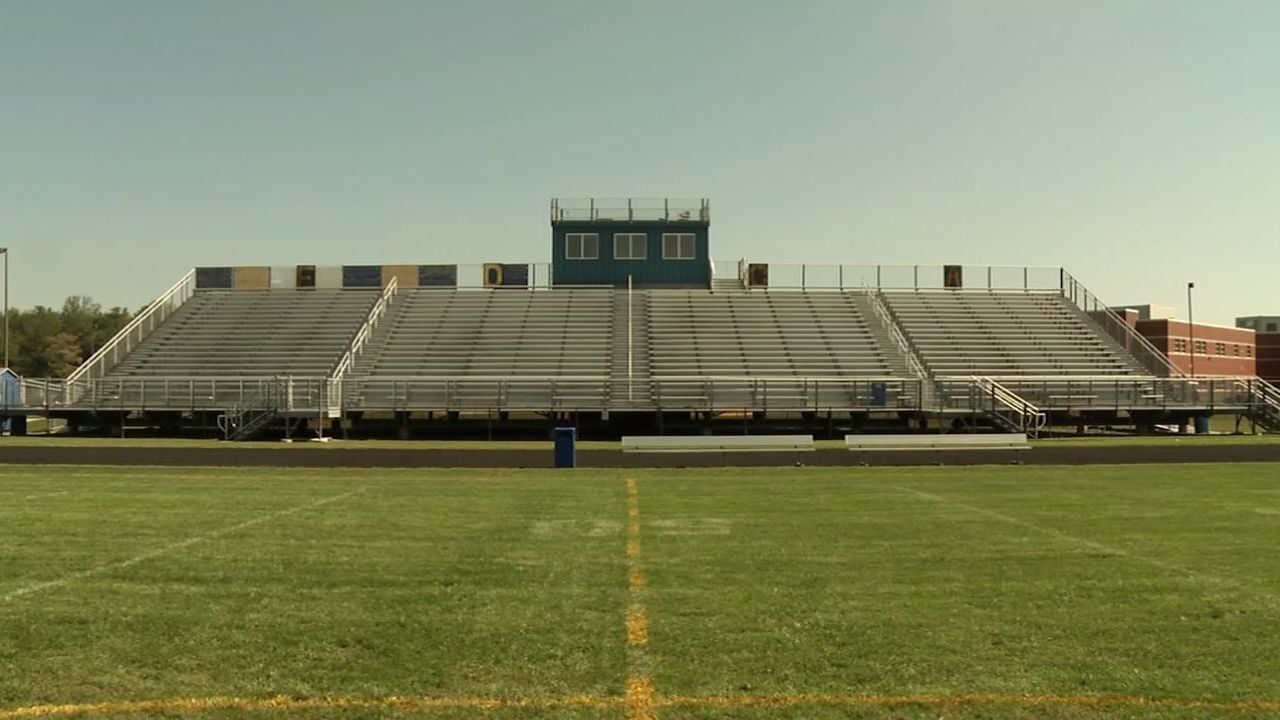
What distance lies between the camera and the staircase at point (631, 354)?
3434cm

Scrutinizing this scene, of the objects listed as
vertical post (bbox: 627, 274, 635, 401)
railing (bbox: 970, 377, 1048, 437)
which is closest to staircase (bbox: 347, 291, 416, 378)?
vertical post (bbox: 627, 274, 635, 401)

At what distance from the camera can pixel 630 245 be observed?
4878 cm

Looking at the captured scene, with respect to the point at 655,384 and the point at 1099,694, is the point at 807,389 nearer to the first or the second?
the point at 655,384

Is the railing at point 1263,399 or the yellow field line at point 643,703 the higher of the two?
the railing at point 1263,399

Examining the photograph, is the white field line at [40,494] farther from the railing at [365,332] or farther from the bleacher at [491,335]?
the bleacher at [491,335]

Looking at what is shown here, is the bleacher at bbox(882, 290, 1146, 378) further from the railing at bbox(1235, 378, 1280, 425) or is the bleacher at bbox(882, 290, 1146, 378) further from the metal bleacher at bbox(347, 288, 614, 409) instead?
the metal bleacher at bbox(347, 288, 614, 409)

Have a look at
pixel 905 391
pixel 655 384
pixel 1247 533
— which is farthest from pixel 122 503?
pixel 905 391

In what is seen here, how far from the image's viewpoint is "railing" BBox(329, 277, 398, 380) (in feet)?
125

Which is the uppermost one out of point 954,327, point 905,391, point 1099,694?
point 954,327

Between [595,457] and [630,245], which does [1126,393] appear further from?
[630,245]

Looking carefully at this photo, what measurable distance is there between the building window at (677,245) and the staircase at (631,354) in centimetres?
316

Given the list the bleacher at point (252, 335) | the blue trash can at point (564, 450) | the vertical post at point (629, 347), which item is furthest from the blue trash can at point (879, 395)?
the bleacher at point (252, 335)

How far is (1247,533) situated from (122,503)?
656 inches

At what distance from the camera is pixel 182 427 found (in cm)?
3553
